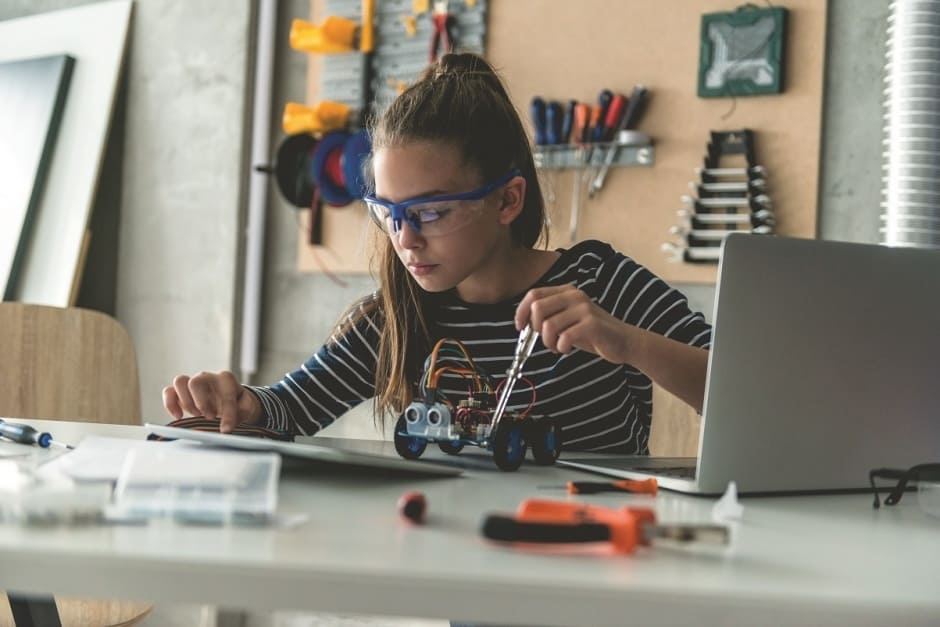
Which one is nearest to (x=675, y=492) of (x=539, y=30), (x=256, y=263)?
(x=539, y=30)

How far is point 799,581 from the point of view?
24.6 inches

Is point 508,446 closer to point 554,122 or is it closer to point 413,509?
point 413,509

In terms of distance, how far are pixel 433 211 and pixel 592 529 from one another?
746 millimetres

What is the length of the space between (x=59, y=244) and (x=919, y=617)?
339 cm

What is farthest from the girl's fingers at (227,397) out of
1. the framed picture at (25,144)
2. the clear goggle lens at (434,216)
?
the framed picture at (25,144)

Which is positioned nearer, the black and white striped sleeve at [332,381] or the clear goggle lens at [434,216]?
the clear goggle lens at [434,216]

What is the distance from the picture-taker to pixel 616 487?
96cm

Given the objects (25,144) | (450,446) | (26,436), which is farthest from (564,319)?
(25,144)

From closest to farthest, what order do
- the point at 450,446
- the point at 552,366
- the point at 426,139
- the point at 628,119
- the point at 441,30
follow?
the point at 450,446 < the point at 426,139 < the point at 552,366 < the point at 628,119 < the point at 441,30

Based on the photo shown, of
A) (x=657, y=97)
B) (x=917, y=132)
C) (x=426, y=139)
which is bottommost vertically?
(x=426, y=139)

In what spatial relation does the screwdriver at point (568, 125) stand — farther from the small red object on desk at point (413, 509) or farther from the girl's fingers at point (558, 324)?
the small red object on desk at point (413, 509)

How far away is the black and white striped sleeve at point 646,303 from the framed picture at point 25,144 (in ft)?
8.47

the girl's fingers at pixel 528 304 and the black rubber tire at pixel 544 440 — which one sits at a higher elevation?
the girl's fingers at pixel 528 304

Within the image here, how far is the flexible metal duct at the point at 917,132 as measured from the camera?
7.34 feet
